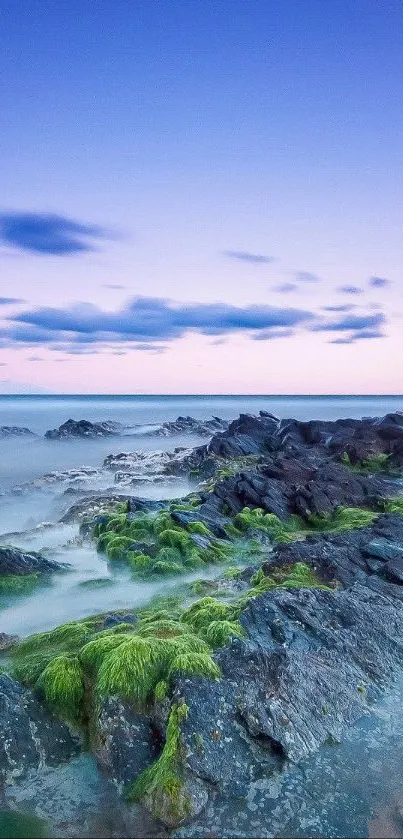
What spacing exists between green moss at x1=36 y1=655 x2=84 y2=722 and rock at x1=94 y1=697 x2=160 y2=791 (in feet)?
1.81

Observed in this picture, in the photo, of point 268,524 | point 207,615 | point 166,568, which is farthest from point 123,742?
point 268,524

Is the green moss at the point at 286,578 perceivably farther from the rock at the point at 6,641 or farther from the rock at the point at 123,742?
the rock at the point at 123,742

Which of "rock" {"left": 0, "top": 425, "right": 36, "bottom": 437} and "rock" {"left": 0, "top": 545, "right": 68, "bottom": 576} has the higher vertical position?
"rock" {"left": 0, "top": 545, "right": 68, "bottom": 576}

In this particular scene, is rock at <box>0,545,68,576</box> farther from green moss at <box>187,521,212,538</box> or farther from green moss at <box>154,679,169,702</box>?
green moss at <box>154,679,169,702</box>

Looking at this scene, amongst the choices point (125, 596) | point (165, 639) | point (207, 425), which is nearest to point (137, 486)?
point (125, 596)

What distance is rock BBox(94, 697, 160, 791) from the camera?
6305 mm

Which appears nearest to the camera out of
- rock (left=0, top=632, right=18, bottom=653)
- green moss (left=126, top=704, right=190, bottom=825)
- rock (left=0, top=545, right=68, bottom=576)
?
green moss (left=126, top=704, right=190, bottom=825)

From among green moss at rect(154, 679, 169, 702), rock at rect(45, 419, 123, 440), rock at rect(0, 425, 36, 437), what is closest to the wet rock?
green moss at rect(154, 679, 169, 702)

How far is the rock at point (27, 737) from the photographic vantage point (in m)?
6.38

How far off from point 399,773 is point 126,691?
323cm

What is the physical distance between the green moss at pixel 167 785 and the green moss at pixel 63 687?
1343 millimetres

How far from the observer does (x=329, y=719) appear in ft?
23.2

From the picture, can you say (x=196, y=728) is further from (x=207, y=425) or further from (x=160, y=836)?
(x=207, y=425)

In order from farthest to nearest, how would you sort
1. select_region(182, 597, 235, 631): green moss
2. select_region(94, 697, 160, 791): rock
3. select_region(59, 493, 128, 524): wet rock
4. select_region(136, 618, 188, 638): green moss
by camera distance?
select_region(59, 493, 128, 524): wet rock
select_region(182, 597, 235, 631): green moss
select_region(136, 618, 188, 638): green moss
select_region(94, 697, 160, 791): rock
